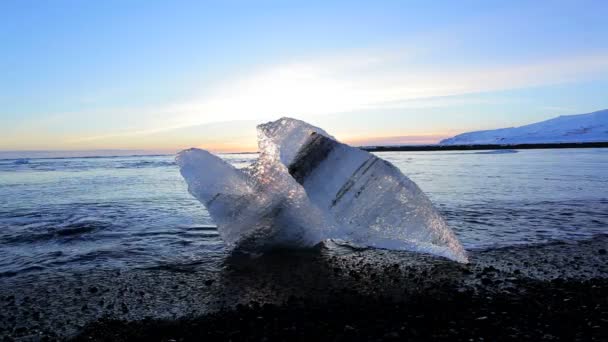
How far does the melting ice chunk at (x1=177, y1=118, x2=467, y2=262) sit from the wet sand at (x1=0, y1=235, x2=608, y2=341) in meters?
0.40

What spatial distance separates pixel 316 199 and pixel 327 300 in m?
1.65

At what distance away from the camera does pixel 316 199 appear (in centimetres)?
536

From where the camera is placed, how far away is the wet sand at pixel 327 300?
3252 millimetres

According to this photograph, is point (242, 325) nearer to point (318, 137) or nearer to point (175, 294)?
point (175, 294)

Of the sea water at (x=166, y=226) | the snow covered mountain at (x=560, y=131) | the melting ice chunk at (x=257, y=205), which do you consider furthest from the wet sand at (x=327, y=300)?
the snow covered mountain at (x=560, y=131)

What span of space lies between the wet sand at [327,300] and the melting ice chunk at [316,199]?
0.40 meters

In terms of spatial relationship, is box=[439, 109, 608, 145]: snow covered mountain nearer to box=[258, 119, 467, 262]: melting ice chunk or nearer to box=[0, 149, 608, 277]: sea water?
box=[0, 149, 608, 277]: sea water

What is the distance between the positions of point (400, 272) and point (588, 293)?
1.79m

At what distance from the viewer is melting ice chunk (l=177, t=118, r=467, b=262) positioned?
5.14m

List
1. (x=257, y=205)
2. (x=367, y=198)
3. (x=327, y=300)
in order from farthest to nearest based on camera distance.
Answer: (x=257, y=205)
(x=367, y=198)
(x=327, y=300)

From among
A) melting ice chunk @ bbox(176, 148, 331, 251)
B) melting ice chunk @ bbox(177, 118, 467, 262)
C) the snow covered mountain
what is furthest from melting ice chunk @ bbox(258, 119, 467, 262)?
the snow covered mountain

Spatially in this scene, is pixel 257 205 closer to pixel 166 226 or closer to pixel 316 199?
pixel 316 199

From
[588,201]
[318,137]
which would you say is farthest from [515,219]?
[318,137]

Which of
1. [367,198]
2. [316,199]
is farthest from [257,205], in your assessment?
[367,198]
